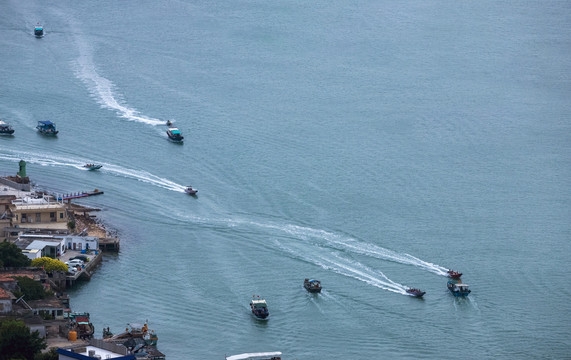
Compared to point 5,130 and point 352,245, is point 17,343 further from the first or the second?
point 5,130

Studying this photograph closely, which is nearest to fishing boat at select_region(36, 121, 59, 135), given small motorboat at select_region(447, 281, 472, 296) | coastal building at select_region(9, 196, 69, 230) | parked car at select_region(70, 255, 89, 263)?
coastal building at select_region(9, 196, 69, 230)

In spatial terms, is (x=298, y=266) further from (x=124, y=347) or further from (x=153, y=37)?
(x=153, y=37)

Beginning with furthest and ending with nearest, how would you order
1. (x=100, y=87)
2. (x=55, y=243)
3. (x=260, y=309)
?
(x=100, y=87) < (x=55, y=243) < (x=260, y=309)

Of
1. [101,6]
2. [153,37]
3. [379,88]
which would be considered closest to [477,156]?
[379,88]

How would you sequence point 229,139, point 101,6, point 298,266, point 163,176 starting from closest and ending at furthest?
point 298,266, point 163,176, point 229,139, point 101,6

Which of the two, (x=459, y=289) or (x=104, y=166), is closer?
(x=459, y=289)

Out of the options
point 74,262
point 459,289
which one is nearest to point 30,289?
point 74,262
